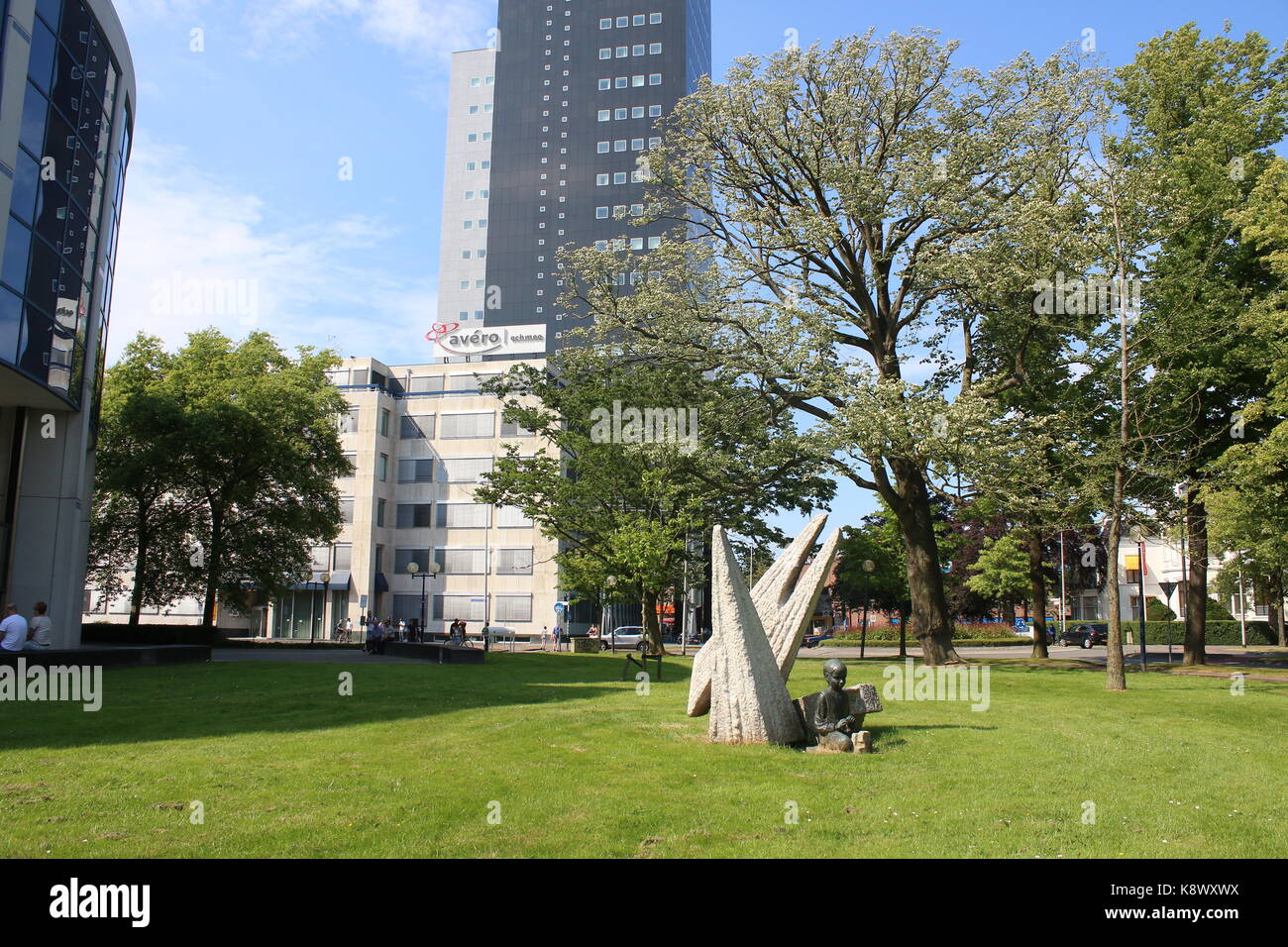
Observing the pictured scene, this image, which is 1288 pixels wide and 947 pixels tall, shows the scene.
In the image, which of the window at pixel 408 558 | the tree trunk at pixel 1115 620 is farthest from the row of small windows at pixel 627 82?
the tree trunk at pixel 1115 620

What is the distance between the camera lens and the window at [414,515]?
68312 millimetres

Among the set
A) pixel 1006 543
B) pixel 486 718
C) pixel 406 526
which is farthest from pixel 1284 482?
pixel 406 526

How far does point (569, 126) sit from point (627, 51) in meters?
12.4

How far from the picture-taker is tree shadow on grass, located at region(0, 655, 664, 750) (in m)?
11.7

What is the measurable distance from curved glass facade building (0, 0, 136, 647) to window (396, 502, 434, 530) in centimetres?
4120

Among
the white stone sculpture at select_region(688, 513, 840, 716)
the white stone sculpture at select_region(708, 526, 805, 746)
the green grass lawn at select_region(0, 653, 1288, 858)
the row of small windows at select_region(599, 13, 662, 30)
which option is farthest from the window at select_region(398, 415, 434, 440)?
the row of small windows at select_region(599, 13, 662, 30)

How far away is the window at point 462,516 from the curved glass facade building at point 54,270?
40.3 m

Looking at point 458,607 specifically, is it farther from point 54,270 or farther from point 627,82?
point 627,82

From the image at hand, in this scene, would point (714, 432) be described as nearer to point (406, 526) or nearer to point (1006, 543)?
point (1006, 543)

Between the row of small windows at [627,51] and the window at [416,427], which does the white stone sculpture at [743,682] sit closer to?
the window at [416,427]

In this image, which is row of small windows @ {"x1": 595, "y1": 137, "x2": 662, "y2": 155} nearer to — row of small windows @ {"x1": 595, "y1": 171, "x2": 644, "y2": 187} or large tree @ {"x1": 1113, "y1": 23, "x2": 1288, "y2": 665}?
row of small windows @ {"x1": 595, "y1": 171, "x2": 644, "y2": 187}

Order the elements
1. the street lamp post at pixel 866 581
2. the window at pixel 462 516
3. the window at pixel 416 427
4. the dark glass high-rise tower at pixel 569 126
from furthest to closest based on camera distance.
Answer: the dark glass high-rise tower at pixel 569 126
the window at pixel 416 427
the window at pixel 462 516
the street lamp post at pixel 866 581

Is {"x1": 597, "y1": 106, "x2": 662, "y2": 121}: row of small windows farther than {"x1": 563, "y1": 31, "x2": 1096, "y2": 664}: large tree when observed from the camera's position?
Yes

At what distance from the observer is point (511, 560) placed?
66.2 metres
